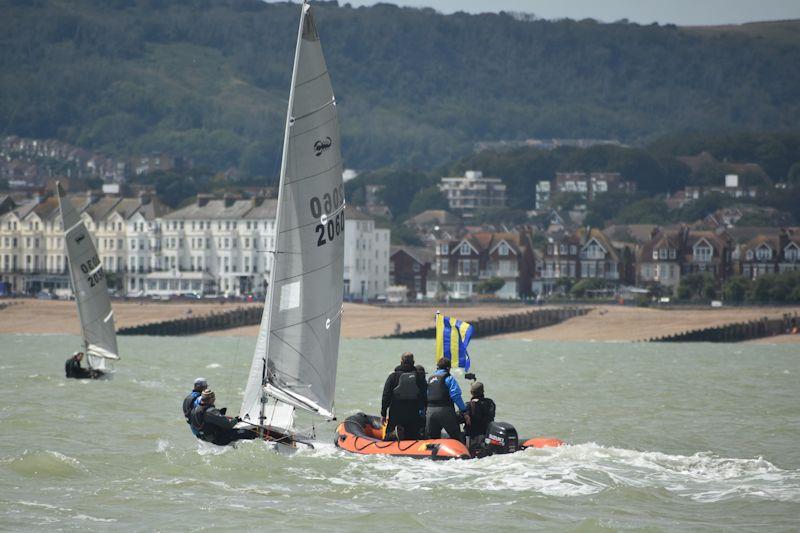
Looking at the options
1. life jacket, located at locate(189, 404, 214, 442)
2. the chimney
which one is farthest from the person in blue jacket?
the chimney

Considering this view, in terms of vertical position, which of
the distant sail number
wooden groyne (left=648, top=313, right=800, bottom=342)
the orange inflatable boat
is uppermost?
the distant sail number

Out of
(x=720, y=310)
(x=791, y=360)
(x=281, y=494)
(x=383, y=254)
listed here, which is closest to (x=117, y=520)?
(x=281, y=494)

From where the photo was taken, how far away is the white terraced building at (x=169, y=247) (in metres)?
136

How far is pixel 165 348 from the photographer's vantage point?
7469 centimetres

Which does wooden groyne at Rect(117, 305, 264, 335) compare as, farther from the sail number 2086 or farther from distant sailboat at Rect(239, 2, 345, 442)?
the sail number 2086

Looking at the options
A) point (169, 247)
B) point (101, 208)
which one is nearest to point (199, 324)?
point (169, 247)

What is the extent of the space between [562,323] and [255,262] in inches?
1616

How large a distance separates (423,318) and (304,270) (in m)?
76.6

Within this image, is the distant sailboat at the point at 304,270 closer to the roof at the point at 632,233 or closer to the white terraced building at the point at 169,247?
the white terraced building at the point at 169,247

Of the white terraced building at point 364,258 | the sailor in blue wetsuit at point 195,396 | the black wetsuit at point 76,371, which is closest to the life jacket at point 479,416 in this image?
the sailor in blue wetsuit at point 195,396

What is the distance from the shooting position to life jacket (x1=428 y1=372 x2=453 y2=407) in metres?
26.4

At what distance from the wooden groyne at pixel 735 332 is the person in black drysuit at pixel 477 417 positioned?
6586cm

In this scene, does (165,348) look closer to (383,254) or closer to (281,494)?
(281,494)

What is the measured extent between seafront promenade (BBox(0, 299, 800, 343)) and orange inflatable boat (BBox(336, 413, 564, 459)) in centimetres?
6695
